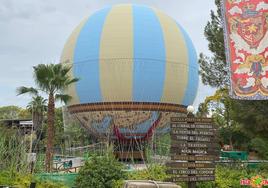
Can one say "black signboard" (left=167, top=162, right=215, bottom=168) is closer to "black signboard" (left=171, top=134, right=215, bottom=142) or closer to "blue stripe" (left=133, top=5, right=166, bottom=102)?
"black signboard" (left=171, top=134, right=215, bottom=142)

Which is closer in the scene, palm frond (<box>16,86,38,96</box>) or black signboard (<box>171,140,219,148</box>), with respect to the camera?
black signboard (<box>171,140,219,148</box>)

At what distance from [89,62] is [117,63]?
5.66 ft

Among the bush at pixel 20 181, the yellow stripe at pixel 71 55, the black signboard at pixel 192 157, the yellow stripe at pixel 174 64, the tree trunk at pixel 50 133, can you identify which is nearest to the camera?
the black signboard at pixel 192 157

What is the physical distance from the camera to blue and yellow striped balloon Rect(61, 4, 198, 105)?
→ 82.8ft

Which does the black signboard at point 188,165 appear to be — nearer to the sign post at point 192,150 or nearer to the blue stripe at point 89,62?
the sign post at point 192,150

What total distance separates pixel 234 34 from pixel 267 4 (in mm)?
1252

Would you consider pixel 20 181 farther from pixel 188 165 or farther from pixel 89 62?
pixel 89 62

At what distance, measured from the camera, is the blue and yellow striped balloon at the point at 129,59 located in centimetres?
2525

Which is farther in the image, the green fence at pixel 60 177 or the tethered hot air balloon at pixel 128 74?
the tethered hot air balloon at pixel 128 74

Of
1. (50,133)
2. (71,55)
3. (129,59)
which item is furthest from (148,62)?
(50,133)

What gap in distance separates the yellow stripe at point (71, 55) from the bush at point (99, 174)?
1375cm


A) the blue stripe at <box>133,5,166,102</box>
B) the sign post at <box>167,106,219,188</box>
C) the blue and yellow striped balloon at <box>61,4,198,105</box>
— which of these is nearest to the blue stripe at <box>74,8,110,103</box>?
the blue and yellow striped balloon at <box>61,4,198,105</box>

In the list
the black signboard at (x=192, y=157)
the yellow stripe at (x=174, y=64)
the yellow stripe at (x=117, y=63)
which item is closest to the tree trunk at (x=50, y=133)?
the yellow stripe at (x=117, y=63)

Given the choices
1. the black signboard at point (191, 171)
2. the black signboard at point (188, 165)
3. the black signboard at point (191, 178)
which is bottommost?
the black signboard at point (191, 178)
